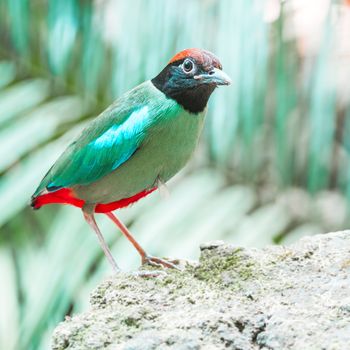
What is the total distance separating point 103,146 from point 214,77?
0.54 metres

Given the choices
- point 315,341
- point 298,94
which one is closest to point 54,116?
point 298,94

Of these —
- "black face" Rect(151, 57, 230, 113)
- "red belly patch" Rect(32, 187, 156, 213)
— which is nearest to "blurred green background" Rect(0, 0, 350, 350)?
"red belly patch" Rect(32, 187, 156, 213)

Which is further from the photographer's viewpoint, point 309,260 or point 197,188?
point 197,188

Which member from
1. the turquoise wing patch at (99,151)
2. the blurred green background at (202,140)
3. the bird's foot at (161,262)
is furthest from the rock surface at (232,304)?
the blurred green background at (202,140)

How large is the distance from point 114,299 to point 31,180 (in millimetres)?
2337

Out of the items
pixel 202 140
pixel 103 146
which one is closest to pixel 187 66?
pixel 103 146

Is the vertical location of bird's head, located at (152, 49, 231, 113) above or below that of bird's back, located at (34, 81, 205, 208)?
above

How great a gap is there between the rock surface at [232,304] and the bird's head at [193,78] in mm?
665

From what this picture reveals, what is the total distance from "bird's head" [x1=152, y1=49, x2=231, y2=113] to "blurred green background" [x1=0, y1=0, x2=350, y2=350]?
1.44 meters

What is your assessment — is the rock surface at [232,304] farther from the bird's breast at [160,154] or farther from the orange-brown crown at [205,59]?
the orange-brown crown at [205,59]

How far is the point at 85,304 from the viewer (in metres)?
4.55

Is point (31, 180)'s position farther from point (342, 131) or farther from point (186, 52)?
point (342, 131)

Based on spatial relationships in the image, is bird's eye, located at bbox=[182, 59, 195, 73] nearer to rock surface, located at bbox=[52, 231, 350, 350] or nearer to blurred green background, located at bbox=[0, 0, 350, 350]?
rock surface, located at bbox=[52, 231, 350, 350]

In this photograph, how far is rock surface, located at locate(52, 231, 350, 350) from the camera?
7.47 ft
